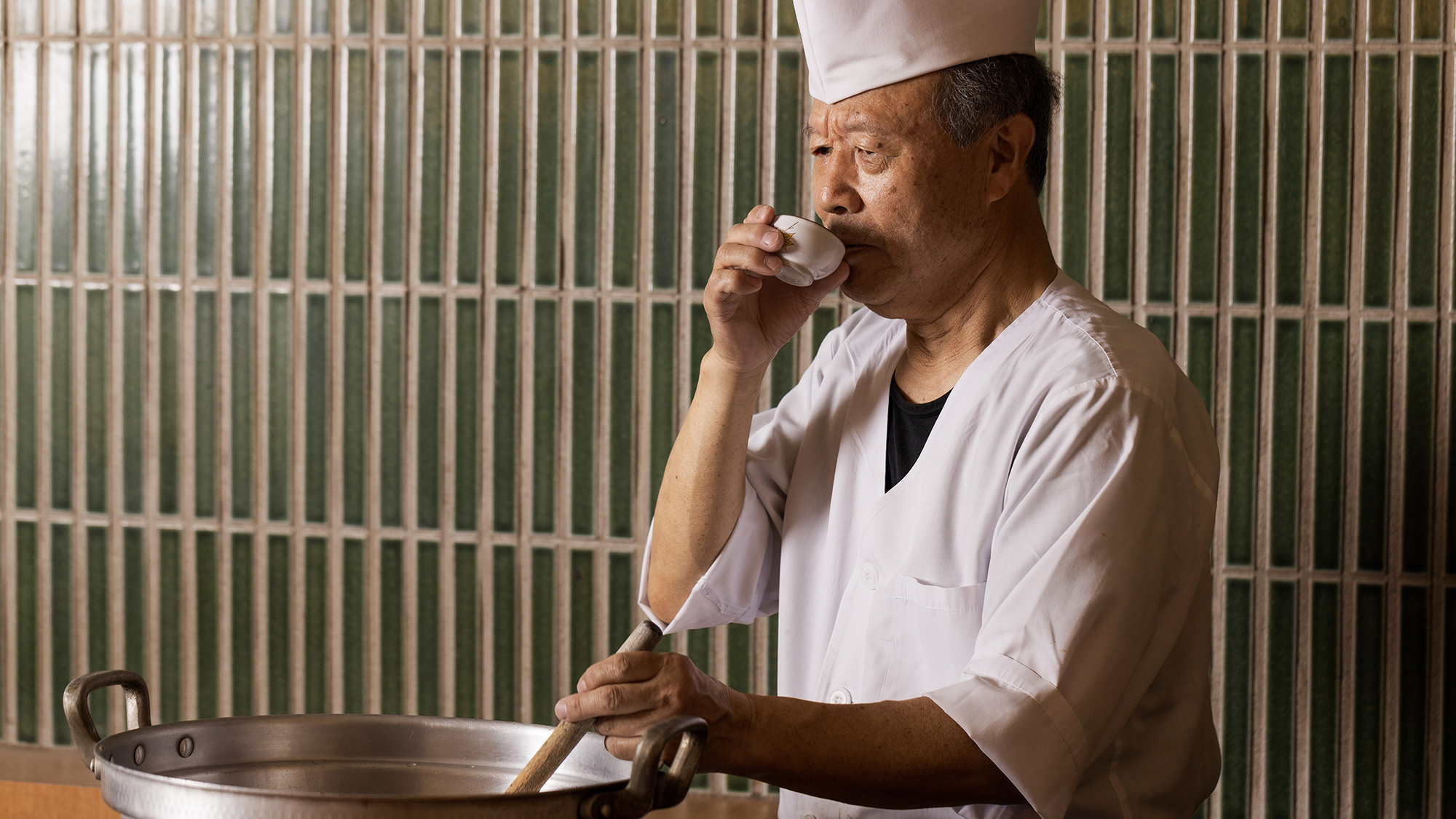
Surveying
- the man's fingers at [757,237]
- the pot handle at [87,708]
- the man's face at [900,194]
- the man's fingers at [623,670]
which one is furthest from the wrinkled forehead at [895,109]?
the pot handle at [87,708]

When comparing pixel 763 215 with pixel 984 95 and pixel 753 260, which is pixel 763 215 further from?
pixel 984 95

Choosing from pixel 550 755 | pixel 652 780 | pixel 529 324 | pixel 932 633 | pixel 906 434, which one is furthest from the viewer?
pixel 529 324

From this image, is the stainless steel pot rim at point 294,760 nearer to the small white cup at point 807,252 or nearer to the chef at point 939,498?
the chef at point 939,498

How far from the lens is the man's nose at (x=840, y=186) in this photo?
1.13 metres

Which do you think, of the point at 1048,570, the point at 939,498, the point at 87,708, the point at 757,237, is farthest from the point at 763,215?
the point at 87,708

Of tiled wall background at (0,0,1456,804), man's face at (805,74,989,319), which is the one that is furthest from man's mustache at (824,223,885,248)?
tiled wall background at (0,0,1456,804)

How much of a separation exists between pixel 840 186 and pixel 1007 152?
0.50ft

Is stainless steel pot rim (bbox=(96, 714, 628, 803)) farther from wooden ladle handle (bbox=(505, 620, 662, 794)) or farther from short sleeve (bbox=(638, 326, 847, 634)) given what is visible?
short sleeve (bbox=(638, 326, 847, 634))

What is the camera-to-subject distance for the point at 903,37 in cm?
110

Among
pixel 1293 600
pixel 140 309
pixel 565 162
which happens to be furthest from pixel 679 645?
pixel 140 309

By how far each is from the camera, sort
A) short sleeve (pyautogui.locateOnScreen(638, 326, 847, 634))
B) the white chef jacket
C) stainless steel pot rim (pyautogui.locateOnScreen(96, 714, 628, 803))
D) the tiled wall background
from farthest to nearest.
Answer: the tiled wall background → short sleeve (pyautogui.locateOnScreen(638, 326, 847, 634)) → the white chef jacket → stainless steel pot rim (pyautogui.locateOnScreen(96, 714, 628, 803))

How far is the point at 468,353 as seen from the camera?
181 cm

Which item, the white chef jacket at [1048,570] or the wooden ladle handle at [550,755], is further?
the white chef jacket at [1048,570]

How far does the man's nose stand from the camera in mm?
1134
